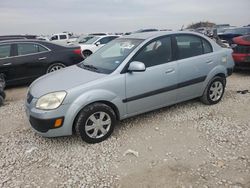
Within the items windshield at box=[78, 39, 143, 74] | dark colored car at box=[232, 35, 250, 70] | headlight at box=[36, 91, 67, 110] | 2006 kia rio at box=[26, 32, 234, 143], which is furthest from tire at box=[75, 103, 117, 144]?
dark colored car at box=[232, 35, 250, 70]

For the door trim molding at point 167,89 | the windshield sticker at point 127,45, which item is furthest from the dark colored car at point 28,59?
the door trim molding at point 167,89

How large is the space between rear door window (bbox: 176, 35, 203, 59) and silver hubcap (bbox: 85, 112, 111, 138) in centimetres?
176

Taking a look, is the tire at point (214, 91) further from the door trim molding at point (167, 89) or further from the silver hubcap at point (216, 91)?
the door trim molding at point (167, 89)

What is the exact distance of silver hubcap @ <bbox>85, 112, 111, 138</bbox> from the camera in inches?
144

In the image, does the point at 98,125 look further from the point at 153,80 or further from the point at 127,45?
the point at 127,45

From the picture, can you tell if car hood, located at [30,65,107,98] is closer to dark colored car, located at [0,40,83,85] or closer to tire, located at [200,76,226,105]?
tire, located at [200,76,226,105]

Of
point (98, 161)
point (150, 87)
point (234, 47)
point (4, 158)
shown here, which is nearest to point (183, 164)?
point (98, 161)

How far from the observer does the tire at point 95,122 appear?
357 centimetres

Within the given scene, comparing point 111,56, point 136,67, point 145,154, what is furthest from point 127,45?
point 145,154

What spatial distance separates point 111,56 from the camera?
4395 mm

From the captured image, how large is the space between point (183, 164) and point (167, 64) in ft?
5.79

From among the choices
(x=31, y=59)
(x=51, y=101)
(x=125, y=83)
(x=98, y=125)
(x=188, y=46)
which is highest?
(x=188, y=46)

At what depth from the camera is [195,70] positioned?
182 inches

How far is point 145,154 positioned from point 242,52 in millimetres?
5336
